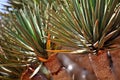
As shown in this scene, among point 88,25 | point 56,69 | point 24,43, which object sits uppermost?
point 88,25

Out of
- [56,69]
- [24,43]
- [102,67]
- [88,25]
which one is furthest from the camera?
[24,43]

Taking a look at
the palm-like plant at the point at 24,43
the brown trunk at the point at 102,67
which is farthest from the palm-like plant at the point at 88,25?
the palm-like plant at the point at 24,43

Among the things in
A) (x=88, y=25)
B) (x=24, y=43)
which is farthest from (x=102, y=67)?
(x=24, y=43)

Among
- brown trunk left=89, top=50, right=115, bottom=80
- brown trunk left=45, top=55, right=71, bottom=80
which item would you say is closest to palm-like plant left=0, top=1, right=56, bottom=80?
brown trunk left=45, top=55, right=71, bottom=80

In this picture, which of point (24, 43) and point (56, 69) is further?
point (24, 43)

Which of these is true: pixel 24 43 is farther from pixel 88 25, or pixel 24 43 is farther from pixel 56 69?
pixel 88 25

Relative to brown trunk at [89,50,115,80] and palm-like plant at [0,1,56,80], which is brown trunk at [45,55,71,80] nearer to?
palm-like plant at [0,1,56,80]
